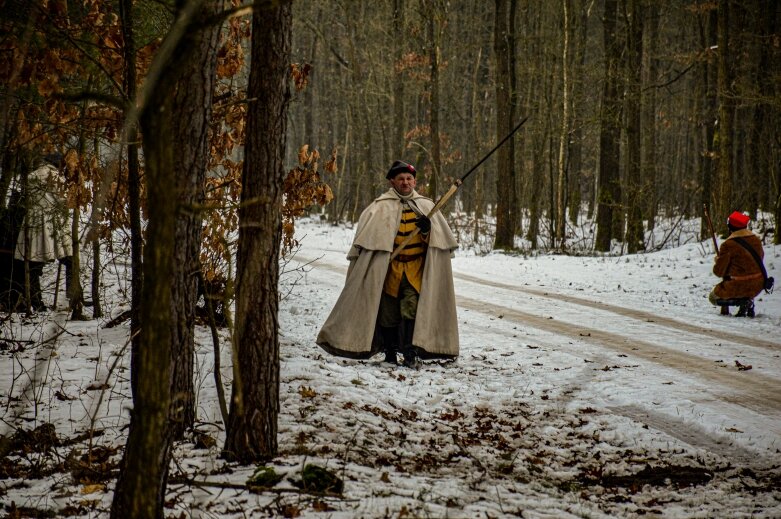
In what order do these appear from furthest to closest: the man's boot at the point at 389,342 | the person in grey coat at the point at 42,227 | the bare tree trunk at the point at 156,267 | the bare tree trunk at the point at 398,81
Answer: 1. the bare tree trunk at the point at 398,81
2. the person in grey coat at the point at 42,227
3. the man's boot at the point at 389,342
4. the bare tree trunk at the point at 156,267

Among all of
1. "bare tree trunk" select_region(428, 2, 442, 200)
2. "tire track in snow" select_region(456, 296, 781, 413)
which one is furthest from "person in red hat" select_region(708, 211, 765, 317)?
"bare tree trunk" select_region(428, 2, 442, 200)

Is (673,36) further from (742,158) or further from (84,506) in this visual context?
(84,506)

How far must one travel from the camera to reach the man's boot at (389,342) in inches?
314

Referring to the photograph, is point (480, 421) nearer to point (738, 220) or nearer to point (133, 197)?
point (133, 197)

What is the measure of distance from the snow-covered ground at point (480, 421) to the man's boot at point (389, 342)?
8.3 inches

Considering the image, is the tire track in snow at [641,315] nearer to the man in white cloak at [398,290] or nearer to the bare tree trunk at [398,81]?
the man in white cloak at [398,290]

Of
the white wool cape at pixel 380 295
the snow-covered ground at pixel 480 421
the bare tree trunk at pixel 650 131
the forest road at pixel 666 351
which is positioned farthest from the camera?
the bare tree trunk at pixel 650 131

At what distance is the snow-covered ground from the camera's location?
13.1 ft

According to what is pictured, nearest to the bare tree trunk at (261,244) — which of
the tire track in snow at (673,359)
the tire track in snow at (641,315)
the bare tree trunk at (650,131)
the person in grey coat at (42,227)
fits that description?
the tire track in snow at (673,359)

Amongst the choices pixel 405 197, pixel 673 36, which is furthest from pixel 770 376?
pixel 673 36

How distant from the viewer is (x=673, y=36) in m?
36.5

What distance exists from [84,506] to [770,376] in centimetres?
699

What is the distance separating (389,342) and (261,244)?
400 cm

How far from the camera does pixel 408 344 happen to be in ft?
25.6
